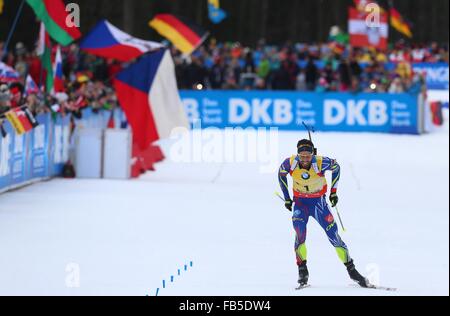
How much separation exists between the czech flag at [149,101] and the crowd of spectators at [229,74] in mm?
214

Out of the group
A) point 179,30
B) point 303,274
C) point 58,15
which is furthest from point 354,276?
point 179,30

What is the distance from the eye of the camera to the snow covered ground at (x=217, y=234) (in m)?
3.97

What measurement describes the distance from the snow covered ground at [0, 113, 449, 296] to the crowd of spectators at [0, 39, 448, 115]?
3.23ft

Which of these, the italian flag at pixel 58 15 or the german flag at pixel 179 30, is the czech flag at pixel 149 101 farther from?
the italian flag at pixel 58 15

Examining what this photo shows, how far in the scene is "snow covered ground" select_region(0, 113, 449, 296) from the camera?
3.97 m

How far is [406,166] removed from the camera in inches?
1027

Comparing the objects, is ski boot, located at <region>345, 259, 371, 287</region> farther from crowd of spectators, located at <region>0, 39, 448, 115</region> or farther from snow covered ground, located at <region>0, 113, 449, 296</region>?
crowd of spectators, located at <region>0, 39, 448, 115</region>

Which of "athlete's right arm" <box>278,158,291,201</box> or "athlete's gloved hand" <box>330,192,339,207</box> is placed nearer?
"athlete's gloved hand" <box>330,192,339,207</box>

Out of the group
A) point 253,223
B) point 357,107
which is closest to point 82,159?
point 253,223

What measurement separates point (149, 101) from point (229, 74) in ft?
107

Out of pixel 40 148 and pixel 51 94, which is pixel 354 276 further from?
pixel 40 148

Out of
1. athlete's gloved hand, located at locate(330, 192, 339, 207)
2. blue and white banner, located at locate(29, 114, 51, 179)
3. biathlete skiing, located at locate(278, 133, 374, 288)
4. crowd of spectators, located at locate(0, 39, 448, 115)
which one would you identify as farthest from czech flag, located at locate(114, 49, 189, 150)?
blue and white banner, located at locate(29, 114, 51, 179)

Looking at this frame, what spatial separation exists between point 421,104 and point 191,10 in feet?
77.6
